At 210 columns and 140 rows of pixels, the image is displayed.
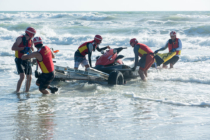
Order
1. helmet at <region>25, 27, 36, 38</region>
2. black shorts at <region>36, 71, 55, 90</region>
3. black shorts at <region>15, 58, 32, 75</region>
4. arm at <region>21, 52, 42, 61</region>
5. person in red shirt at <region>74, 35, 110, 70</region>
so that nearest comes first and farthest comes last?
arm at <region>21, 52, 42, 61</region>
black shorts at <region>36, 71, 55, 90</region>
helmet at <region>25, 27, 36, 38</region>
black shorts at <region>15, 58, 32, 75</region>
person in red shirt at <region>74, 35, 110, 70</region>

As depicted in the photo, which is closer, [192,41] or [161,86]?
[161,86]

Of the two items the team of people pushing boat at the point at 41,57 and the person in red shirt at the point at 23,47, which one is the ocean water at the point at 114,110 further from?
the person in red shirt at the point at 23,47

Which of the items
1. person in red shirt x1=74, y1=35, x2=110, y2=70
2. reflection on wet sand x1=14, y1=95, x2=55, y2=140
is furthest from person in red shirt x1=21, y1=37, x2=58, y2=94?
person in red shirt x1=74, y1=35, x2=110, y2=70

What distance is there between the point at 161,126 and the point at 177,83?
4.06 metres

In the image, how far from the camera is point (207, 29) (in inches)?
998

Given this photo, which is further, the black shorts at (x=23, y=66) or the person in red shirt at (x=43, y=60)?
the black shorts at (x=23, y=66)

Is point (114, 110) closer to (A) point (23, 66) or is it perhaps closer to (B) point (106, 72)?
(A) point (23, 66)

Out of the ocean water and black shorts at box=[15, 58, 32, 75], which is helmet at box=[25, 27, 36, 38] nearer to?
black shorts at box=[15, 58, 32, 75]

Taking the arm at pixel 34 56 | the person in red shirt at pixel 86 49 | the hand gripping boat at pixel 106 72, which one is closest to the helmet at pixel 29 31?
the arm at pixel 34 56

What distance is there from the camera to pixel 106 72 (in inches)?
332

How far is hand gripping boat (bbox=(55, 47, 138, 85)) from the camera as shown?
7.75 meters

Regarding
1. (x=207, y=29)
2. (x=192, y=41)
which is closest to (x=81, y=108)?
(x=192, y=41)

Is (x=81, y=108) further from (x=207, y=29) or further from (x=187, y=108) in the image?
(x=207, y=29)

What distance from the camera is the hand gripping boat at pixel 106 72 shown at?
7.75 meters
